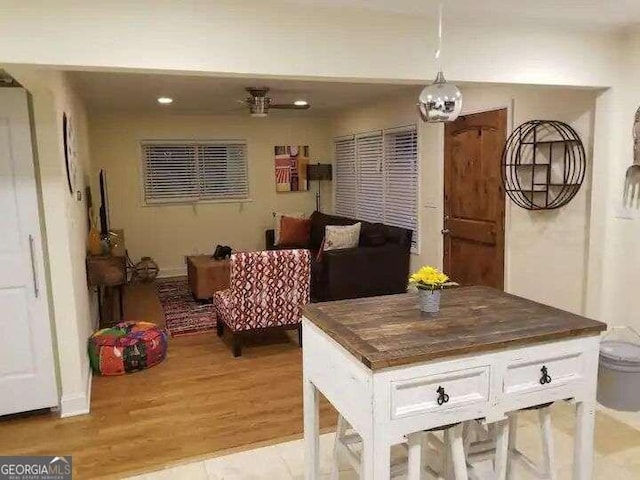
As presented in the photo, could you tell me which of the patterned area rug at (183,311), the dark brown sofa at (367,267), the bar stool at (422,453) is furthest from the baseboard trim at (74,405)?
the dark brown sofa at (367,267)

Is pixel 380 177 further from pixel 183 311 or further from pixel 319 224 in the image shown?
pixel 183 311

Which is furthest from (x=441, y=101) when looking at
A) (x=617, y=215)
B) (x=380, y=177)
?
(x=380, y=177)

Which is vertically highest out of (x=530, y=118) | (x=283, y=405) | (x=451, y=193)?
(x=530, y=118)

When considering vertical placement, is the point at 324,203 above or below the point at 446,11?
below

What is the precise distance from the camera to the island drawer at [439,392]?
1683 mm

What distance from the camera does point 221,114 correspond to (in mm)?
7230

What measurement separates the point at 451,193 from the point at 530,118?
1.23 metres

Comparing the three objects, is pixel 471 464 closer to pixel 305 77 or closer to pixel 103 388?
pixel 305 77

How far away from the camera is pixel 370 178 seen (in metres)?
6.70

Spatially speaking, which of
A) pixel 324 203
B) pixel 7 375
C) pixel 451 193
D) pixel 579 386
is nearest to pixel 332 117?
pixel 324 203

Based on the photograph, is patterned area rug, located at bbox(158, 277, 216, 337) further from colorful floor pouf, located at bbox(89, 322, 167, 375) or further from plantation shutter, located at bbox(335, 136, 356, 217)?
plantation shutter, located at bbox(335, 136, 356, 217)

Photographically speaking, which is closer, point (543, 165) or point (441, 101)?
point (441, 101)

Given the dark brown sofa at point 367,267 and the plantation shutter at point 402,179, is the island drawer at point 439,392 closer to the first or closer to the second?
the dark brown sofa at point 367,267

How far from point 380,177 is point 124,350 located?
12.6ft
